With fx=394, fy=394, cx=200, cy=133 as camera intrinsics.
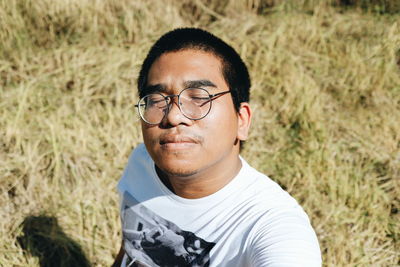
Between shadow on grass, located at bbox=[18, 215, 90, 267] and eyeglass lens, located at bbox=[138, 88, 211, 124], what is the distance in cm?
140

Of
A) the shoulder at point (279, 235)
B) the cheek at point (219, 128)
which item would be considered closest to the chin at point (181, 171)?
the cheek at point (219, 128)

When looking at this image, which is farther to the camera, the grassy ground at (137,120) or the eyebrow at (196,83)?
the grassy ground at (137,120)

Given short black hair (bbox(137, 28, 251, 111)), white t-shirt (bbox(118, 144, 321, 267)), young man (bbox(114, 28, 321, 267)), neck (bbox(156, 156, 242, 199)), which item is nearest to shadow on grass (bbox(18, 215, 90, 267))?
white t-shirt (bbox(118, 144, 321, 267))

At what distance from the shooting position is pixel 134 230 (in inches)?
64.5

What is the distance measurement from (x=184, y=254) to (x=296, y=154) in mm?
1688

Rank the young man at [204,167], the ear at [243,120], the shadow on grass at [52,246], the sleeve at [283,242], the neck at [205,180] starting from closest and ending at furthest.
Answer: the sleeve at [283,242] → the young man at [204,167] → the neck at [205,180] → the ear at [243,120] → the shadow on grass at [52,246]

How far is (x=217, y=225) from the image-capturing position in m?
1.32

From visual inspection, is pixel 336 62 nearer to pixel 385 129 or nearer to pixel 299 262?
pixel 385 129

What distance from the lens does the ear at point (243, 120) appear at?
1.48m

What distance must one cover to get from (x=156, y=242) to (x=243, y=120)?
0.58 m

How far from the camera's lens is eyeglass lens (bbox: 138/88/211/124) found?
52.2 inches

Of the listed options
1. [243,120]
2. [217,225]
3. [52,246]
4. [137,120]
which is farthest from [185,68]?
[137,120]

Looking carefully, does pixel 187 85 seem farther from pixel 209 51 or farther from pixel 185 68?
pixel 209 51

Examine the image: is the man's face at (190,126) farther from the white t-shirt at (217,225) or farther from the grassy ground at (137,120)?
the grassy ground at (137,120)
